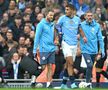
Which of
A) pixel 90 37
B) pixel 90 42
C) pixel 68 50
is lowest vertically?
pixel 68 50

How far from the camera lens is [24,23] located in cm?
2461

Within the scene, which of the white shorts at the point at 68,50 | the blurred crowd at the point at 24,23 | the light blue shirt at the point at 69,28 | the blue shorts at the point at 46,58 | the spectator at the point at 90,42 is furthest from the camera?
the blurred crowd at the point at 24,23

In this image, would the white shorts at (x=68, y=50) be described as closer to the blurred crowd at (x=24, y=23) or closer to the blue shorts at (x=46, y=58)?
the blue shorts at (x=46, y=58)

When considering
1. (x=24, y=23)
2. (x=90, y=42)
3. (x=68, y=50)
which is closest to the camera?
(x=68, y=50)

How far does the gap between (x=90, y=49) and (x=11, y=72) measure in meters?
3.62

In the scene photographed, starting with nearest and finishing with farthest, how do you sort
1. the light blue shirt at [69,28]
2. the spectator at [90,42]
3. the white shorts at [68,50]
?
the white shorts at [68,50]
the light blue shirt at [69,28]
the spectator at [90,42]

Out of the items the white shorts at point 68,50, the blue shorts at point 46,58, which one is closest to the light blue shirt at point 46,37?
the blue shorts at point 46,58

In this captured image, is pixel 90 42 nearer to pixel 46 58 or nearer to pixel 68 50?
pixel 68 50

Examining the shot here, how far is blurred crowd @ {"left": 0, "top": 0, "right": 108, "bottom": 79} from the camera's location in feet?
73.2

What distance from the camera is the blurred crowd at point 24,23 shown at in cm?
2231

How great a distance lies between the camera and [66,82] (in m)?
19.3

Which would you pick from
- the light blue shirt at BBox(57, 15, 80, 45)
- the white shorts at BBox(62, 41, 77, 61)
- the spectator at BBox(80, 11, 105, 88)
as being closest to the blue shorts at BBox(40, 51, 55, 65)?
the white shorts at BBox(62, 41, 77, 61)

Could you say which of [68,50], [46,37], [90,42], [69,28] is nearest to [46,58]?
[46,37]

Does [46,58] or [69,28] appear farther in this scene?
[46,58]
